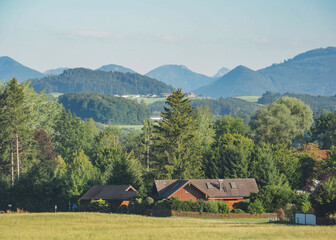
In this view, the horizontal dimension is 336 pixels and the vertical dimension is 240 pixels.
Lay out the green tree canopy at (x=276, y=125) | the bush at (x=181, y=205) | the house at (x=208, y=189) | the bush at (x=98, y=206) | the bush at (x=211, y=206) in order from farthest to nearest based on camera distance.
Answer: the green tree canopy at (x=276, y=125) → the bush at (x=98, y=206) → the house at (x=208, y=189) → the bush at (x=181, y=205) → the bush at (x=211, y=206)

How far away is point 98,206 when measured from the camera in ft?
267

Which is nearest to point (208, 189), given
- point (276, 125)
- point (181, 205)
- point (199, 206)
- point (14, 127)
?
point (199, 206)

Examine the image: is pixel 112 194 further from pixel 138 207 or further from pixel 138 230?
pixel 138 230

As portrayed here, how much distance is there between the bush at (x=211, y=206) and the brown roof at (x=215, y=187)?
4148 mm

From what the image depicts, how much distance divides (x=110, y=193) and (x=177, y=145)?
634 inches

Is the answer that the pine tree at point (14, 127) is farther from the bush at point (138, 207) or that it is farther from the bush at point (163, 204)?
the bush at point (163, 204)

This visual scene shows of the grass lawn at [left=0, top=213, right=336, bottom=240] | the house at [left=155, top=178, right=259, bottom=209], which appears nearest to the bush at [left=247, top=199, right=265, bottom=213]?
the house at [left=155, top=178, right=259, bottom=209]

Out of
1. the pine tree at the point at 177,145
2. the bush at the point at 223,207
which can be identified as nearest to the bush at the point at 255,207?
the bush at the point at 223,207

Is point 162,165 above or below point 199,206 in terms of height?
above

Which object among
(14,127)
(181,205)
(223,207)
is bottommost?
(223,207)

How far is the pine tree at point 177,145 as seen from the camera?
92875 mm

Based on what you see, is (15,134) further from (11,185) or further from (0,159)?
(11,185)

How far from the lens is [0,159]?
341 feet

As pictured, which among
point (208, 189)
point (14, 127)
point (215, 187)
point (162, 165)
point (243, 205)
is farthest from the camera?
point (14, 127)
